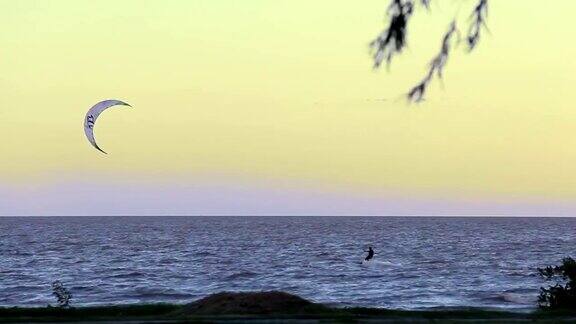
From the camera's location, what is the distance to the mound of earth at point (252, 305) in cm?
1942

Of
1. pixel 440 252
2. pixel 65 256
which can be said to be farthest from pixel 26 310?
pixel 440 252

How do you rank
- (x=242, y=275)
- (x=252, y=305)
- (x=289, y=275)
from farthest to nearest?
(x=242, y=275) < (x=289, y=275) < (x=252, y=305)

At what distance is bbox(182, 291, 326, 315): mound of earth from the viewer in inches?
765

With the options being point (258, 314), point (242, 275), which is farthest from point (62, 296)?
point (242, 275)

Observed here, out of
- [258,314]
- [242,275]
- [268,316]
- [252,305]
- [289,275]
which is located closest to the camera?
[268,316]

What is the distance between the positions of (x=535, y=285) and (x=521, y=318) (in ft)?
137

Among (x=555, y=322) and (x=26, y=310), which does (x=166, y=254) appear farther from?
(x=555, y=322)

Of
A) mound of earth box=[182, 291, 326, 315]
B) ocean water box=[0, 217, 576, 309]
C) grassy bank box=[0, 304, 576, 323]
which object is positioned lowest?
grassy bank box=[0, 304, 576, 323]

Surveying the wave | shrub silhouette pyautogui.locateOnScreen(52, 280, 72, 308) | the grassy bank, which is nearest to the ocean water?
the wave

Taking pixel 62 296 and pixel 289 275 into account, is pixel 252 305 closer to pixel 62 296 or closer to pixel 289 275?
pixel 62 296

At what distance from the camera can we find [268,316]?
17.6 metres

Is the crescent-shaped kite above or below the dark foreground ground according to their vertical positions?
above

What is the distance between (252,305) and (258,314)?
81cm

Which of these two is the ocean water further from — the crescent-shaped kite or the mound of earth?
the mound of earth
